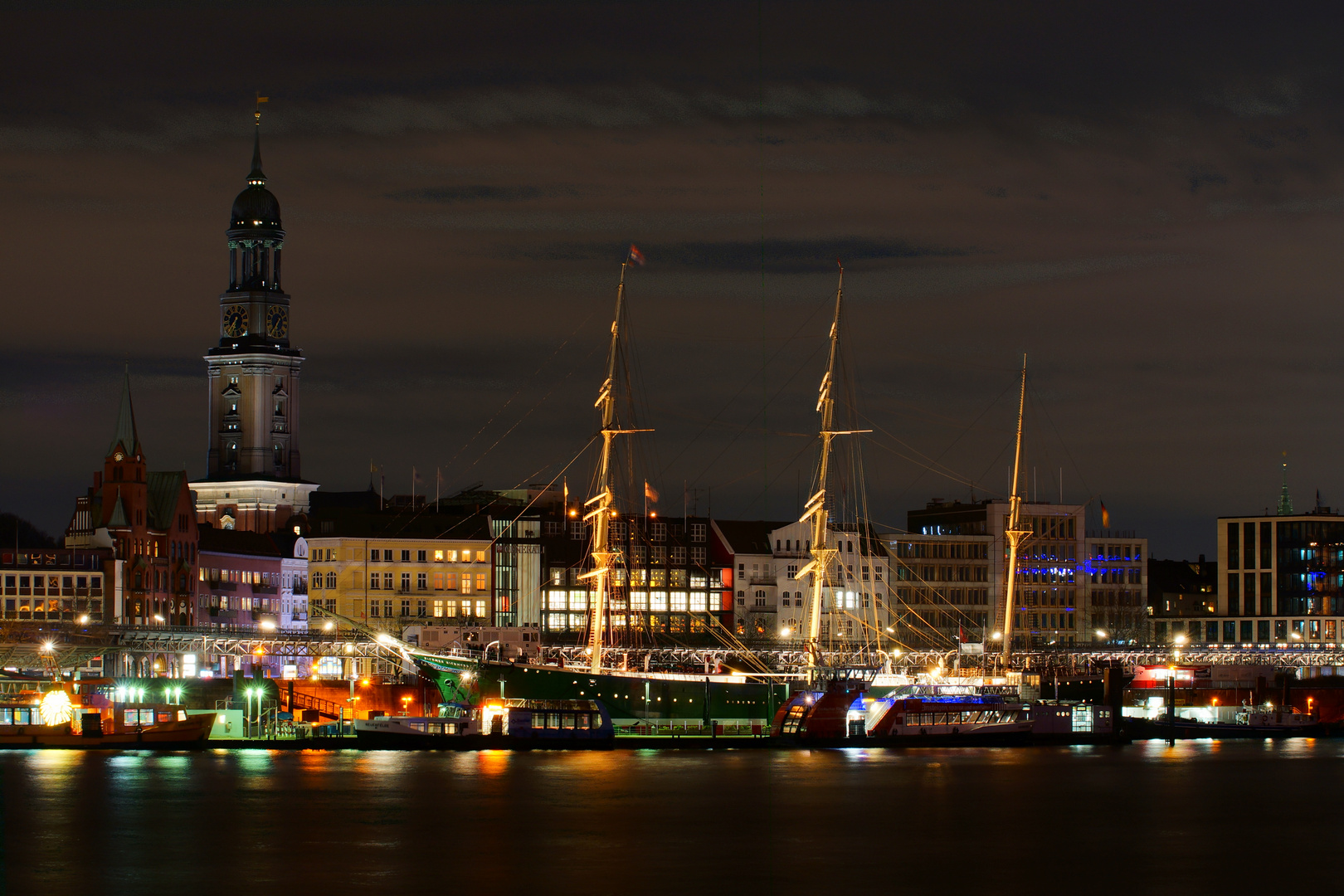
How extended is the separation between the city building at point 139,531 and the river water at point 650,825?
62477 millimetres

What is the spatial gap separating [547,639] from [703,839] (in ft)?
337

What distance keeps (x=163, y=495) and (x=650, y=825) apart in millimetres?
112429

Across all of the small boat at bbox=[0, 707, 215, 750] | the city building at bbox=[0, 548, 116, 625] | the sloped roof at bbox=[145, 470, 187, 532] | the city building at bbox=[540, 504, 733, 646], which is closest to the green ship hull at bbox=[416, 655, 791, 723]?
the small boat at bbox=[0, 707, 215, 750]

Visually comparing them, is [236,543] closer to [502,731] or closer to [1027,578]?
[1027,578]

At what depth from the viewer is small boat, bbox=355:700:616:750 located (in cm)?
10519

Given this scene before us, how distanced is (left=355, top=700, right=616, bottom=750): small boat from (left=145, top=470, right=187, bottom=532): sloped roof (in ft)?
212

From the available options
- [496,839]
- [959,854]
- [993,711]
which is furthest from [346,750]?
[959,854]

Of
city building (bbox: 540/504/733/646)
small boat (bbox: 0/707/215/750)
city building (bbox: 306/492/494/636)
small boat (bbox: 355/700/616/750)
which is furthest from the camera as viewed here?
city building (bbox: 540/504/733/646)

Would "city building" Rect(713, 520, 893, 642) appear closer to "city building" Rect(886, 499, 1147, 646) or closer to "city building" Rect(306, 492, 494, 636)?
"city building" Rect(886, 499, 1147, 646)

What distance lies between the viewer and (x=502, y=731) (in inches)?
4277

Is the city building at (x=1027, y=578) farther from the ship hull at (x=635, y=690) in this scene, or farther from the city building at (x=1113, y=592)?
the ship hull at (x=635, y=690)

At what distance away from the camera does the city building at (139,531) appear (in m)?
159

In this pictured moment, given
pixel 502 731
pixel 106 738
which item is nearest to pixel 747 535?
pixel 502 731

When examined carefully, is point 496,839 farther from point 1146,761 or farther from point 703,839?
point 1146,761
